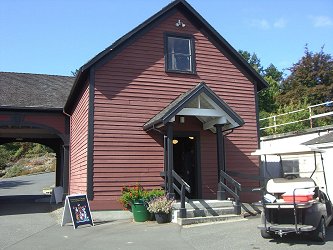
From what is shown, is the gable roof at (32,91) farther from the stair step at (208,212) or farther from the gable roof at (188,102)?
the stair step at (208,212)

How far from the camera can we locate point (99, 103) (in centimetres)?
1341

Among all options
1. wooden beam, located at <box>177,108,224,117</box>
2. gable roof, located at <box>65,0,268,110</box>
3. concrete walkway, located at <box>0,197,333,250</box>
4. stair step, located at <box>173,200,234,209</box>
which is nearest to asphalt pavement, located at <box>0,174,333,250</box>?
concrete walkway, located at <box>0,197,333,250</box>

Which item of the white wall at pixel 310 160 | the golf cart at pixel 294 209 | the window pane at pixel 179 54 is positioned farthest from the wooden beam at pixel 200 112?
the golf cart at pixel 294 209

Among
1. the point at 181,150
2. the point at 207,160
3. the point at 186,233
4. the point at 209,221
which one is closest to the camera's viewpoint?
the point at 186,233

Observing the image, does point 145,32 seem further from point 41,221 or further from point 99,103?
point 41,221

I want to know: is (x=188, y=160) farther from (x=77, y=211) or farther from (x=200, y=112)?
(x=77, y=211)

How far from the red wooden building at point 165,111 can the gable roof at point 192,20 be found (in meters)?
0.04

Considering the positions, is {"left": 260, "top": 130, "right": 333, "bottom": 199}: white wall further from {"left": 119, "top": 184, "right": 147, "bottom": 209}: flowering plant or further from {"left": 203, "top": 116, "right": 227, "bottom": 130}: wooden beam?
{"left": 119, "top": 184, "right": 147, "bottom": 209}: flowering plant

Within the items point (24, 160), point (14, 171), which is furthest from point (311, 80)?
point (24, 160)

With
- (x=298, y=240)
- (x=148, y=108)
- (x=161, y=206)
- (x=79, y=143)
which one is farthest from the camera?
(x=79, y=143)

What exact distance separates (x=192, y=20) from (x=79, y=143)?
6.68 meters

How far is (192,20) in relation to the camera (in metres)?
15.4

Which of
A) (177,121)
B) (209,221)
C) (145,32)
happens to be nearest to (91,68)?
(145,32)

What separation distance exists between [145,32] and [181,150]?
16.1 feet
